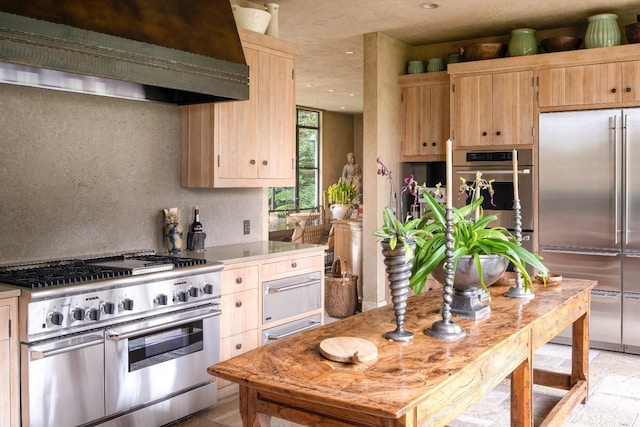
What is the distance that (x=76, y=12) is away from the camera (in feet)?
9.20

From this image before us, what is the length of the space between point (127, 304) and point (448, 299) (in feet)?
5.35

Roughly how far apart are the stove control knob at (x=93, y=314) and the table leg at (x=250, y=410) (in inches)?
48.4

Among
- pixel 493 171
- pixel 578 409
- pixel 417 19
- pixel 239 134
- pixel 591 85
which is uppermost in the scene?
pixel 417 19

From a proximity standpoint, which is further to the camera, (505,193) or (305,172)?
(305,172)

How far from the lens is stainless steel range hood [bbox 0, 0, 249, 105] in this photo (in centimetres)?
259

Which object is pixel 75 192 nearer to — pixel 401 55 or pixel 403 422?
pixel 403 422

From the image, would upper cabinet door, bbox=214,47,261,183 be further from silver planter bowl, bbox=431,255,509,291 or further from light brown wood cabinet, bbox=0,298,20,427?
silver planter bowl, bbox=431,255,509,291

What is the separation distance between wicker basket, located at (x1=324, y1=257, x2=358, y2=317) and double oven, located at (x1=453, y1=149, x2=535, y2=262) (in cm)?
131

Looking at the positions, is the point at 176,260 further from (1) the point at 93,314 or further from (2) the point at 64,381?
(2) the point at 64,381

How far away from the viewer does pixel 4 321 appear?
2572 millimetres

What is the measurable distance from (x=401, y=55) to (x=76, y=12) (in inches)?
167

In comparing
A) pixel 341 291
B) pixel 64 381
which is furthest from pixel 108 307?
pixel 341 291

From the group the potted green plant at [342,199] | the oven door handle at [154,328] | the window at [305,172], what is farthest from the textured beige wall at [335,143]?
the oven door handle at [154,328]

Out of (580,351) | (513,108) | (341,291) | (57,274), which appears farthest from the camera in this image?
(341,291)
